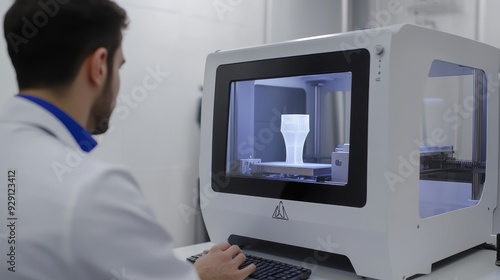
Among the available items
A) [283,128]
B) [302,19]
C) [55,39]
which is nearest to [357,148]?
[283,128]

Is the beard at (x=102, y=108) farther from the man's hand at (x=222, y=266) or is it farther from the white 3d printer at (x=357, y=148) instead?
the white 3d printer at (x=357, y=148)

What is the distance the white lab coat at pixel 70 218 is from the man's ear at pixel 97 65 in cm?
13

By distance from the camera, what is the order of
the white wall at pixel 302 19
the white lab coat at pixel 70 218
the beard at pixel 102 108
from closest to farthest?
the white lab coat at pixel 70 218
the beard at pixel 102 108
the white wall at pixel 302 19

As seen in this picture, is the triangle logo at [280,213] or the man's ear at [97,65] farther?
the triangle logo at [280,213]

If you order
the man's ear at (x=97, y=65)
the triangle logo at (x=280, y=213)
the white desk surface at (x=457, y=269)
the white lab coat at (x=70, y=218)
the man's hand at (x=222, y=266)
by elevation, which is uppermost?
the man's ear at (x=97, y=65)

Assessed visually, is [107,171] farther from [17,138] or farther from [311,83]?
[311,83]

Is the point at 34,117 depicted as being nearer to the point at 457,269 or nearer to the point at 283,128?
the point at 283,128

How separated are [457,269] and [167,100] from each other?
1.09 meters

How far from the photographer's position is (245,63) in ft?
4.84


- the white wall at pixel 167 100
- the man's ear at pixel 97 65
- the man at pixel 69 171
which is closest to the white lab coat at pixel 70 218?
the man at pixel 69 171

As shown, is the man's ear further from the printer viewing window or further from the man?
the printer viewing window

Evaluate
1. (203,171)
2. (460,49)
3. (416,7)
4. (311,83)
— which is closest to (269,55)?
(311,83)

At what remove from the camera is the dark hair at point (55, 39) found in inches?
32.4

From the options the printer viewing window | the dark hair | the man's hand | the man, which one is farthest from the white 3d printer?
the dark hair
